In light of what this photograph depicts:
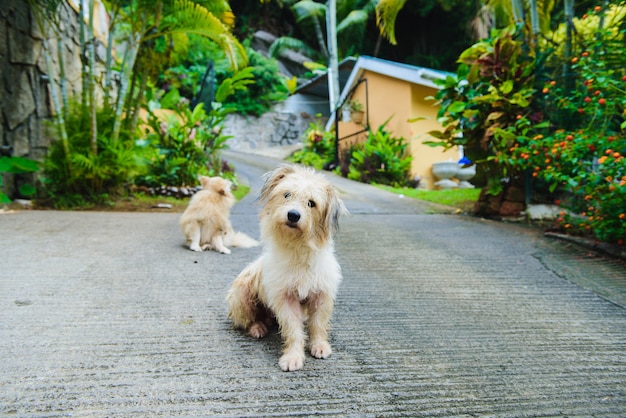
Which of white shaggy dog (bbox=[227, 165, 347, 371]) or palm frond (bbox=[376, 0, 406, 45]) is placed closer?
white shaggy dog (bbox=[227, 165, 347, 371])

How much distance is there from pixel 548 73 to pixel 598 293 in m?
4.08

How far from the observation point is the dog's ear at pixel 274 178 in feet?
8.27

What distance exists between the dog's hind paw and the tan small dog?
82.5 inches

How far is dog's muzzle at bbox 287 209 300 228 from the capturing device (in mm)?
2277

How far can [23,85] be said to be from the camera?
22.9ft

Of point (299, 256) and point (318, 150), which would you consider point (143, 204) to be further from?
point (318, 150)

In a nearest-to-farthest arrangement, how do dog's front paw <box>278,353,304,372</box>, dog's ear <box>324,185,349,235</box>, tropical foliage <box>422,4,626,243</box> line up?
dog's front paw <box>278,353,304,372</box>, dog's ear <box>324,185,349,235</box>, tropical foliage <box>422,4,626,243</box>

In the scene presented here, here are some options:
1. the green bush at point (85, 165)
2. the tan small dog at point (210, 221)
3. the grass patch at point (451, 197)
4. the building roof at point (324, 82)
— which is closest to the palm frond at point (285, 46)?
the building roof at point (324, 82)

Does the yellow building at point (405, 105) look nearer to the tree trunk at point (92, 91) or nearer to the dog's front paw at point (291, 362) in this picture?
the tree trunk at point (92, 91)

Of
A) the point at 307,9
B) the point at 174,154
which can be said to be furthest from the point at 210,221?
the point at 307,9

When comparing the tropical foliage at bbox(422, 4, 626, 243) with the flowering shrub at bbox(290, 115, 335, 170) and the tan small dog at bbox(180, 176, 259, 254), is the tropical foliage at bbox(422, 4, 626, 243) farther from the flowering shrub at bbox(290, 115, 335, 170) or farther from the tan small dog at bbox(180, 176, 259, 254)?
the flowering shrub at bbox(290, 115, 335, 170)

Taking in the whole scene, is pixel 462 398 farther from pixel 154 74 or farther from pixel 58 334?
pixel 154 74

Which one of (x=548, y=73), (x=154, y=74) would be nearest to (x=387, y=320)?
(x=548, y=73)

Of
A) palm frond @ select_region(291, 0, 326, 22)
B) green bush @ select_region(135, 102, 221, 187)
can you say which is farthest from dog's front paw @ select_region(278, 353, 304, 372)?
palm frond @ select_region(291, 0, 326, 22)
